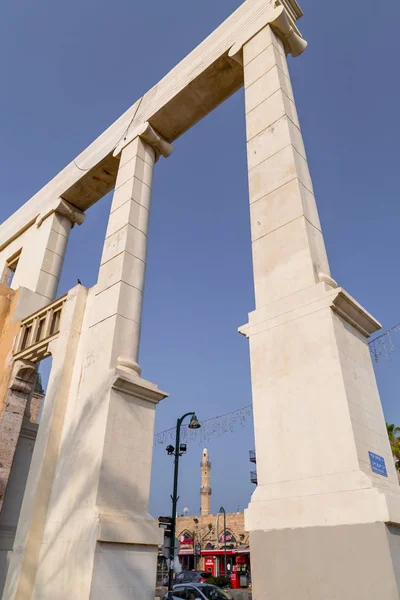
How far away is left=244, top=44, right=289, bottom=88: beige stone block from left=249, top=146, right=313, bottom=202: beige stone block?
2.28 m

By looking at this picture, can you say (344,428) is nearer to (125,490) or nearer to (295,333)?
(295,333)

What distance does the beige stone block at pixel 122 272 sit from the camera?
340 inches

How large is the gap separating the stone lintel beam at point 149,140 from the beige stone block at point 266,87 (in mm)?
3411

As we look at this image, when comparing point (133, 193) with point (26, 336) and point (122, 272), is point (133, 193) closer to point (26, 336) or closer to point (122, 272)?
point (122, 272)

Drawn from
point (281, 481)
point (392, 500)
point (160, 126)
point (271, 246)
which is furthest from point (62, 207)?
point (392, 500)

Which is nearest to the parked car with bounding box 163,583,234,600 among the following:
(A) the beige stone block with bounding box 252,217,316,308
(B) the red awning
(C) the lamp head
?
(C) the lamp head

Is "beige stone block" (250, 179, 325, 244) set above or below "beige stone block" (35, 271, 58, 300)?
below

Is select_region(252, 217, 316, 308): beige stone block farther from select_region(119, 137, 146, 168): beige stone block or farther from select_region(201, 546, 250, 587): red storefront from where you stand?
select_region(201, 546, 250, 587): red storefront

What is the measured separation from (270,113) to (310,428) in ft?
17.7

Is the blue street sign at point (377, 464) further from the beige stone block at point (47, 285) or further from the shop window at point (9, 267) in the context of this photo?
the shop window at point (9, 267)

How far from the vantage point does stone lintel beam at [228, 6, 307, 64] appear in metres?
8.58

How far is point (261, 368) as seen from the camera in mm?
5254

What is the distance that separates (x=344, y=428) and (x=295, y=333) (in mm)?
1238

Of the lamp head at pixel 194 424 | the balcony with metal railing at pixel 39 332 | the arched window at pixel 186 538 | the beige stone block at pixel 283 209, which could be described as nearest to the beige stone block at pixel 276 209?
the beige stone block at pixel 283 209
